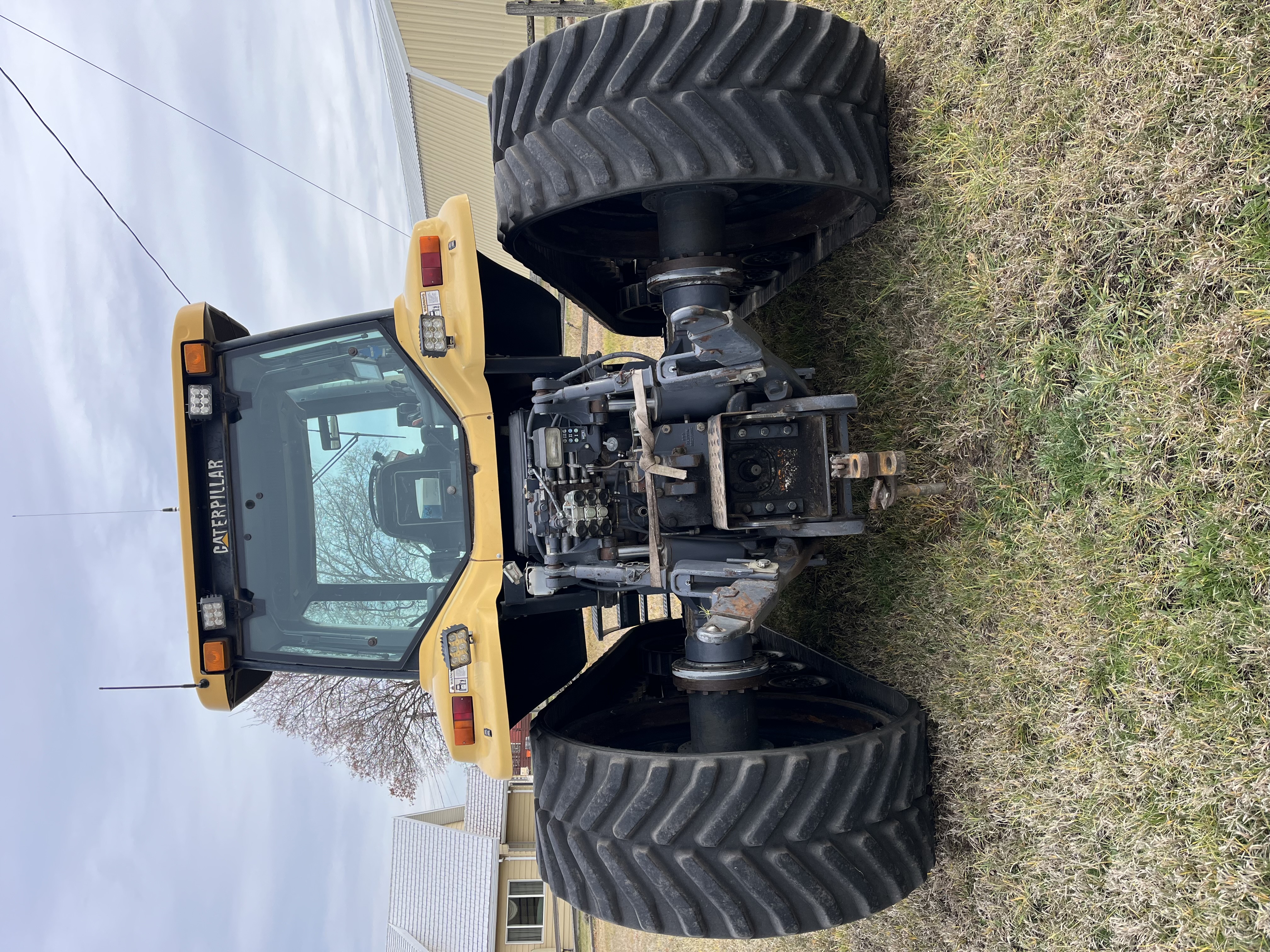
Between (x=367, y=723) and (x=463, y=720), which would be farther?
(x=367, y=723)

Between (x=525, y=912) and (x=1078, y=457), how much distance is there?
41.6 feet

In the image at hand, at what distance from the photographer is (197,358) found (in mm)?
3734

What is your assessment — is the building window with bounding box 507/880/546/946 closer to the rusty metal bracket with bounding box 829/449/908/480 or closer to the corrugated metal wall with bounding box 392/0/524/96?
the corrugated metal wall with bounding box 392/0/524/96

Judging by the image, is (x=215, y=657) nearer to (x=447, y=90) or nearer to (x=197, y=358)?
(x=197, y=358)

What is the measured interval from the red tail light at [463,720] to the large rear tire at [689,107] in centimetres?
196

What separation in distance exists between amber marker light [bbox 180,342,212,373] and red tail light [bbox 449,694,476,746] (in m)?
1.81

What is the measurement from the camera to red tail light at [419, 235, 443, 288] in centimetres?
350

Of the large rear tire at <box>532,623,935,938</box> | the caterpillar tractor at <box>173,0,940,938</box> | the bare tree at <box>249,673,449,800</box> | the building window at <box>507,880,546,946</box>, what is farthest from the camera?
the bare tree at <box>249,673,449,800</box>

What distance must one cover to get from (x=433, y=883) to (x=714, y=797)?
464 inches

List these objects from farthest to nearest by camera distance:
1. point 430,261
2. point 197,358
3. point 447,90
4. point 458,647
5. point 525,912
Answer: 1. point 525,912
2. point 447,90
3. point 197,358
4. point 430,261
5. point 458,647

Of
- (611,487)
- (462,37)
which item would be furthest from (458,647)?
(462,37)

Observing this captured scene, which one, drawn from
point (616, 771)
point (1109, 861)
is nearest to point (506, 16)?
point (616, 771)

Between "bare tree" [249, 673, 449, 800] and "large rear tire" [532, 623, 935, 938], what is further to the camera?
"bare tree" [249, 673, 449, 800]

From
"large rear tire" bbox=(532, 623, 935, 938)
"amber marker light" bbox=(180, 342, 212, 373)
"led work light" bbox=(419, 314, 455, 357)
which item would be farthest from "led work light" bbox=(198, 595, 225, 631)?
"large rear tire" bbox=(532, 623, 935, 938)
